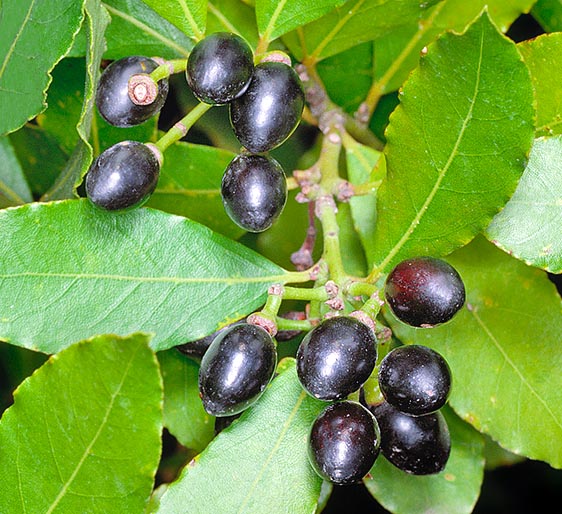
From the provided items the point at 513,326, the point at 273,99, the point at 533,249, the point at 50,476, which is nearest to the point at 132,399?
the point at 50,476

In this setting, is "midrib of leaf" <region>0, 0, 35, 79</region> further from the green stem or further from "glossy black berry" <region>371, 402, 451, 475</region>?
"glossy black berry" <region>371, 402, 451, 475</region>

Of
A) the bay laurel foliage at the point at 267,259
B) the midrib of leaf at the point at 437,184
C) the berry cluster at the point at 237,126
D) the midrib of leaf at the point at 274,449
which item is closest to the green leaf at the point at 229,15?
the bay laurel foliage at the point at 267,259

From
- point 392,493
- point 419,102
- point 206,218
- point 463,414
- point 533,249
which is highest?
point 419,102

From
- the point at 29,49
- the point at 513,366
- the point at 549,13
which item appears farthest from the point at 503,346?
the point at 29,49

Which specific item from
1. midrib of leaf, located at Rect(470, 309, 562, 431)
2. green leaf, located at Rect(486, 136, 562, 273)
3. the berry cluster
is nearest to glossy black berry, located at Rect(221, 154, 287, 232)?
the berry cluster

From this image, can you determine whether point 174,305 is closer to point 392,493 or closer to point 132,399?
point 132,399

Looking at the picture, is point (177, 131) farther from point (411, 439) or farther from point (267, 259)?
point (411, 439)
